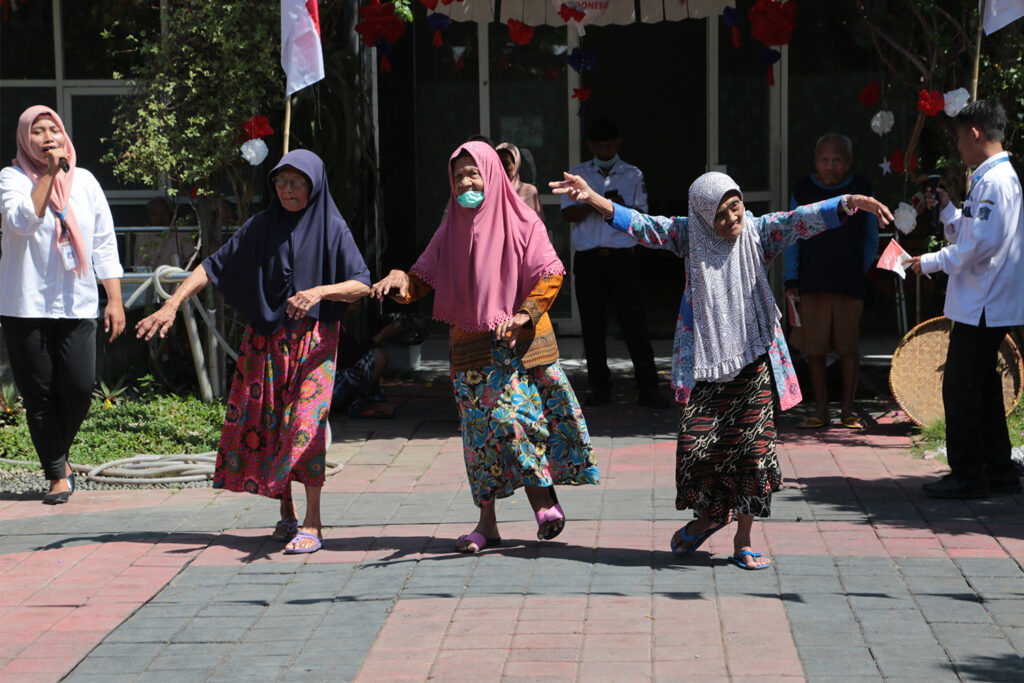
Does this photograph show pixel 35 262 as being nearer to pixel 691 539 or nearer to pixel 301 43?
pixel 301 43

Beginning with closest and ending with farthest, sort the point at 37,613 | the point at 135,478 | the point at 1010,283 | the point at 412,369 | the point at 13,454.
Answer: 1. the point at 37,613
2. the point at 1010,283
3. the point at 135,478
4. the point at 13,454
5. the point at 412,369

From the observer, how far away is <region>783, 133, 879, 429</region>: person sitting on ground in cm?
838

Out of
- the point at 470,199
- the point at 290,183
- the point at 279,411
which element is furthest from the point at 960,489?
the point at 290,183

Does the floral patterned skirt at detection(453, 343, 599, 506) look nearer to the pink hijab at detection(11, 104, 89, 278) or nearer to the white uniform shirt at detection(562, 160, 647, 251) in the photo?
the pink hijab at detection(11, 104, 89, 278)

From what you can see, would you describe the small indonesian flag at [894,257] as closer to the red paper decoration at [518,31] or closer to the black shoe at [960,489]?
the black shoe at [960,489]

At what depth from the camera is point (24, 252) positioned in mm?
6945

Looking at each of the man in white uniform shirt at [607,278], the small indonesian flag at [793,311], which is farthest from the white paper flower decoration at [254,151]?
the small indonesian flag at [793,311]

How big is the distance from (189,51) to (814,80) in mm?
5929

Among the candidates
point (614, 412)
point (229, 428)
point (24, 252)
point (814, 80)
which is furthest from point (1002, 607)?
point (814, 80)

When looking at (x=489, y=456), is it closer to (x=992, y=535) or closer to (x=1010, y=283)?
(x=992, y=535)

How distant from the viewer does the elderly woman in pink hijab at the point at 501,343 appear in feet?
18.7

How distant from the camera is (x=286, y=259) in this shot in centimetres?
597

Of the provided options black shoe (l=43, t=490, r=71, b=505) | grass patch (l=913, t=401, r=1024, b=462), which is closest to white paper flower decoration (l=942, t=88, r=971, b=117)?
grass patch (l=913, t=401, r=1024, b=462)

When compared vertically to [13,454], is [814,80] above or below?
above
